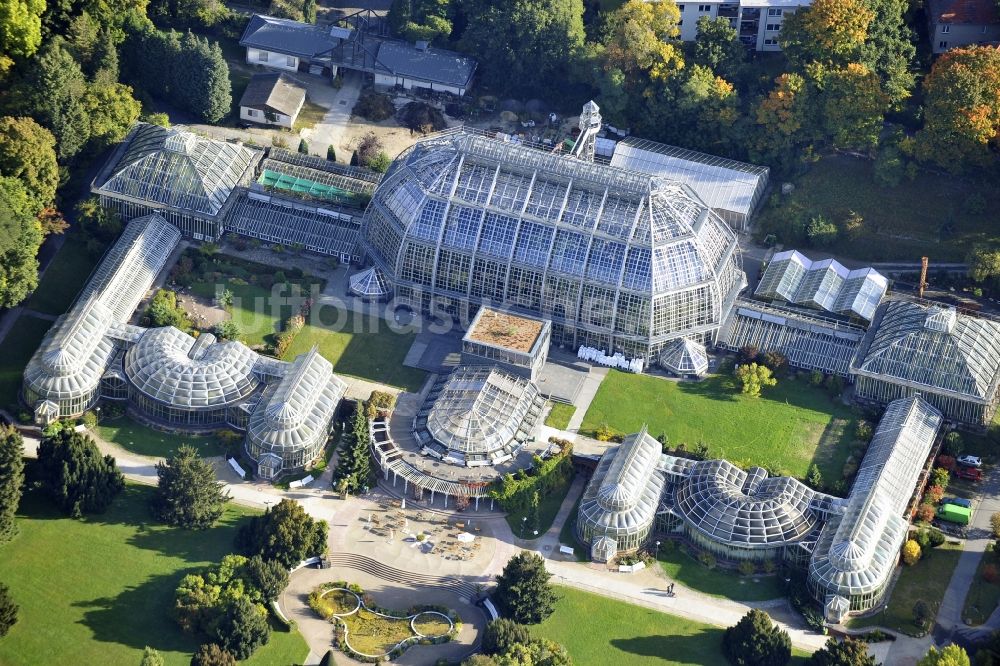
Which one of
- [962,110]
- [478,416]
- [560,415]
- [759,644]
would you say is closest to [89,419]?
[478,416]

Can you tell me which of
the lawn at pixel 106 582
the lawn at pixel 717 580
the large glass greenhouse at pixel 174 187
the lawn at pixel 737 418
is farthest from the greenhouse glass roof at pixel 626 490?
the large glass greenhouse at pixel 174 187

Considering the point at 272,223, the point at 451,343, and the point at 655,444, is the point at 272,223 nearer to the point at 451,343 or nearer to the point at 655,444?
the point at 451,343

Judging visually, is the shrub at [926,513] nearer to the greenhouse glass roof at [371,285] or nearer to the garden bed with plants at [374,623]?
the garden bed with plants at [374,623]

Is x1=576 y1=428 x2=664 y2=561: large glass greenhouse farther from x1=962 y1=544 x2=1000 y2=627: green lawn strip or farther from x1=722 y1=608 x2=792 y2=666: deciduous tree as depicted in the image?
x1=962 y1=544 x2=1000 y2=627: green lawn strip

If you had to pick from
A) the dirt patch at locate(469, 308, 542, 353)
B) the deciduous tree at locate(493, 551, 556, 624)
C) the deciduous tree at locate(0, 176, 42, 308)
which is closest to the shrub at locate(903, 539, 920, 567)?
the deciduous tree at locate(493, 551, 556, 624)

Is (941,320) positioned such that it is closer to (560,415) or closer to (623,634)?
(560,415)

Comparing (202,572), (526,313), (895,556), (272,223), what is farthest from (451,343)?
(895,556)

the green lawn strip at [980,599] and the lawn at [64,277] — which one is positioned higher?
the lawn at [64,277]
